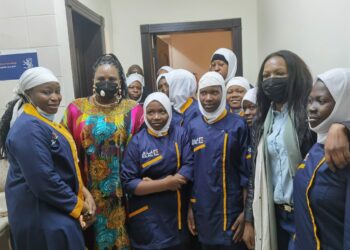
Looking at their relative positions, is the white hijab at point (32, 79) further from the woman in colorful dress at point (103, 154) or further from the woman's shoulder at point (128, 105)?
the woman's shoulder at point (128, 105)

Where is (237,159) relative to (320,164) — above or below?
below

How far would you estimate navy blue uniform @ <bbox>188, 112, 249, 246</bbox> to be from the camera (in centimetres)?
161

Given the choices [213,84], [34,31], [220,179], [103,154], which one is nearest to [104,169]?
[103,154]

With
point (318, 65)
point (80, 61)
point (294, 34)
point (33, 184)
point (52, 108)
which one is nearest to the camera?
point (33, 184)

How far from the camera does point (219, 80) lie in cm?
175

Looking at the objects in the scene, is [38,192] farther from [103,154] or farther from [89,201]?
[103,154]

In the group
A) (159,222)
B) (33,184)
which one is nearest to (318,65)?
(159,222)

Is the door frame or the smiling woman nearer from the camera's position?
the smiling woman

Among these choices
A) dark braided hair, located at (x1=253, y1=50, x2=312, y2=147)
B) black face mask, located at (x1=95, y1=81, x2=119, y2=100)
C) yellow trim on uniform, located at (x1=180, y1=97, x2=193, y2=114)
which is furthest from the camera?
yellow trim on uniform, located at (x1=180, y1=97, x2=193, y2=114)

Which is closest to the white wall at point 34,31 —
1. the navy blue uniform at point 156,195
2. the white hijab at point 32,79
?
the white hijab at point 32,79

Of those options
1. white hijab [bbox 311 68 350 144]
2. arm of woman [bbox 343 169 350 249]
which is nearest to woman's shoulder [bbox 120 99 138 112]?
white hijab [bbox 311 68 350 144]

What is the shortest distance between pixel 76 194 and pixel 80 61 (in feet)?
7.46

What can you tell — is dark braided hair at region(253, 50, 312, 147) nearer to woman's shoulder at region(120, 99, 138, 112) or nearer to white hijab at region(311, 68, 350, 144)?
white hijab at region(311, 68, 350, 144)

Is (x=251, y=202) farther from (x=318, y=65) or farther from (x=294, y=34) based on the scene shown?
(x=294, y=34)
